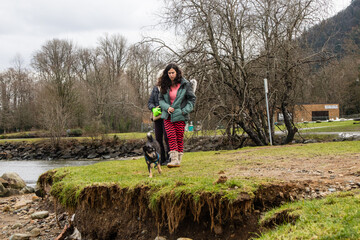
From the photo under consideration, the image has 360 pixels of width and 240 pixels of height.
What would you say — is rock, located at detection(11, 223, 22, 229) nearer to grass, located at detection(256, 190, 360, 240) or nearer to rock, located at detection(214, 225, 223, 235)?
rock, located at detection(214, 225, 223, 235)

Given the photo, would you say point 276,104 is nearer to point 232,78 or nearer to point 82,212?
point 232,78

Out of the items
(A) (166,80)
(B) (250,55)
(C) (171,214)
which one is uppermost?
(B) (250,55)

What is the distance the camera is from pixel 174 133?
24.4 ft

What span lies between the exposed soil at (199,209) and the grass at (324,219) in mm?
325

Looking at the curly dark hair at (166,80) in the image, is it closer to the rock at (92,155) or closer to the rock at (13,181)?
the rock at (13,181)

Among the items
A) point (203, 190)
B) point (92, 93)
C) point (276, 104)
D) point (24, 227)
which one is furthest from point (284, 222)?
point (92, 93)

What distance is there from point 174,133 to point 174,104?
2.13ft

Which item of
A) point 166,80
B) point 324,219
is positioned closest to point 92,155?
point 166,80

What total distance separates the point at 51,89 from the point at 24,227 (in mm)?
39227

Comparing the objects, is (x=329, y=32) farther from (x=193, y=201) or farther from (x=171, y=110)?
(x=193, y=201)

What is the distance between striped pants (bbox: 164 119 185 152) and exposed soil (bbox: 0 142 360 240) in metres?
2.09

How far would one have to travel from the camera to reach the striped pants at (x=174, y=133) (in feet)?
24.3

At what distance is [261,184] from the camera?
468 cm

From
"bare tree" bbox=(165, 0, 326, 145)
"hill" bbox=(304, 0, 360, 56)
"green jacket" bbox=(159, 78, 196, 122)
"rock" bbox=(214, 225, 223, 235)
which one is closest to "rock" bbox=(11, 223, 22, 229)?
"green jacket" bbox=(159, 78, 196, 122)
